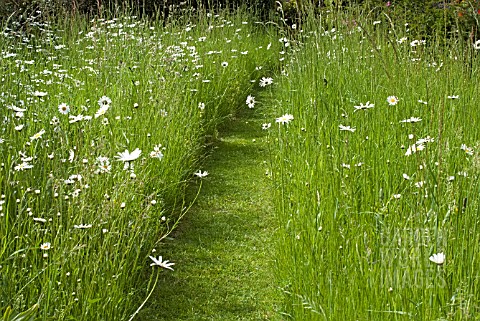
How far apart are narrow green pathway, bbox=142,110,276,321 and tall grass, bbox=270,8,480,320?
316mm

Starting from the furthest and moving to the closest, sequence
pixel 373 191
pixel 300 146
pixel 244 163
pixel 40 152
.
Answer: pixel 244 163 < pixel 300 146 < pixel 40 152 < pixel 373 191

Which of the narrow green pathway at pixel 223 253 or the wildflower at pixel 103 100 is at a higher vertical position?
the wildflower at pixel 103 100

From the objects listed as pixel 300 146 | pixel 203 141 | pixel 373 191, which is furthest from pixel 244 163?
pixel 373 191

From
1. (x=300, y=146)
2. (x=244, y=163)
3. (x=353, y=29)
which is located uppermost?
(x=353, y=29)

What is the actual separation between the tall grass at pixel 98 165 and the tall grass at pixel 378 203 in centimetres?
63

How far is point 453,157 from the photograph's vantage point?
10.7ft

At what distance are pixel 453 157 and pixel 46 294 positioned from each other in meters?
1.94

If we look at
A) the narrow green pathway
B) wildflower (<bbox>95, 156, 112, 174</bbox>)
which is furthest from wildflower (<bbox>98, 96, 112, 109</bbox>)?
the narrow green pathway

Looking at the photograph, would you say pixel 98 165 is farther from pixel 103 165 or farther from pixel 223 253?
pixel 223 253

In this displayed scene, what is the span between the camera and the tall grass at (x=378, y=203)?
2.12 metres

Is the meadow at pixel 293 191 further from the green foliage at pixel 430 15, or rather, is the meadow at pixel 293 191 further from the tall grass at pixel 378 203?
the green foliage at pixel 430 15

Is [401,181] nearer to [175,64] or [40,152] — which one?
[40,152]

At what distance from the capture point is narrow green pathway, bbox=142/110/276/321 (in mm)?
3307

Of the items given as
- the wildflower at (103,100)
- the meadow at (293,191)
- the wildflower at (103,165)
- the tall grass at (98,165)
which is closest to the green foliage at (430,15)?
the meadow at (293,191)
